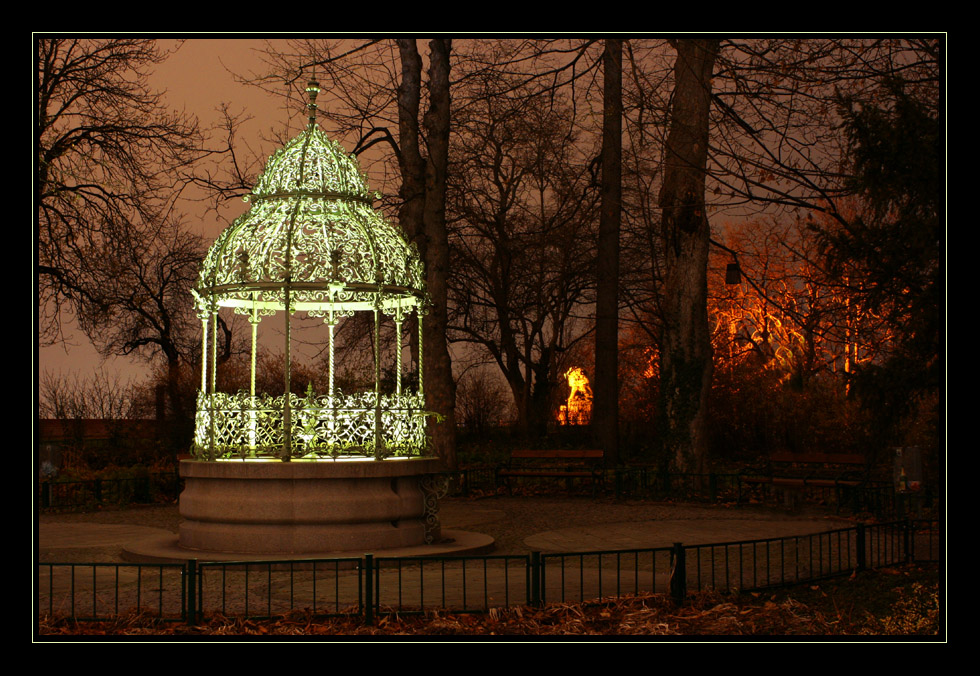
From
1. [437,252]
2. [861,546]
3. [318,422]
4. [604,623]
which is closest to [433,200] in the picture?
[437,252]

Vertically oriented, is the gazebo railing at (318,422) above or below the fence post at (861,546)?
above

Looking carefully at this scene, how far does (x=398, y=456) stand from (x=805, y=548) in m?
4.90

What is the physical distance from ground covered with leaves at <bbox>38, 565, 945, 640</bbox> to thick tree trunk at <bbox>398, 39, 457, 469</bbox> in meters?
Answer: 11.6

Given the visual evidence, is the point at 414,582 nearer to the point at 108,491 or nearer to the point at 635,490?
the point at 635,490

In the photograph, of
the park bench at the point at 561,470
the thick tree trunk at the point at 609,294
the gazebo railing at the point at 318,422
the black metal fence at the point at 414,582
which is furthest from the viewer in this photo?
the thick tree trunk at the point at 609,294

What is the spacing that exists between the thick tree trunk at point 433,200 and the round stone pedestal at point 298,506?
25.1 feet

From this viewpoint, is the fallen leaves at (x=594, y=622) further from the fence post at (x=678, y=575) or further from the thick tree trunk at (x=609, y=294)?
the thick tree trunk at (x=609, y=294)

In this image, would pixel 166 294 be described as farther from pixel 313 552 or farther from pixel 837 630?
pixel 837 630

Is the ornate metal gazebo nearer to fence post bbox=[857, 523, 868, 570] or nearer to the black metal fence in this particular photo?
the black metal fence

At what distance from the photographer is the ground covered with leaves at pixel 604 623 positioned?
7992mm

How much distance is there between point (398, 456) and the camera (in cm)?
1323

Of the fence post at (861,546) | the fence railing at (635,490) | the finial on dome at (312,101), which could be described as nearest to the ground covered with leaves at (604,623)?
the fence post at (861,546)

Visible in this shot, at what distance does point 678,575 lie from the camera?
28.7ft

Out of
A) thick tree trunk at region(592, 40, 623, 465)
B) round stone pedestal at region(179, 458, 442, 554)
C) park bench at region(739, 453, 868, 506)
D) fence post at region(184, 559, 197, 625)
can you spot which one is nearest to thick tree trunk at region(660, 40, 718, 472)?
park bench at region(739, 453, 868, 506)
